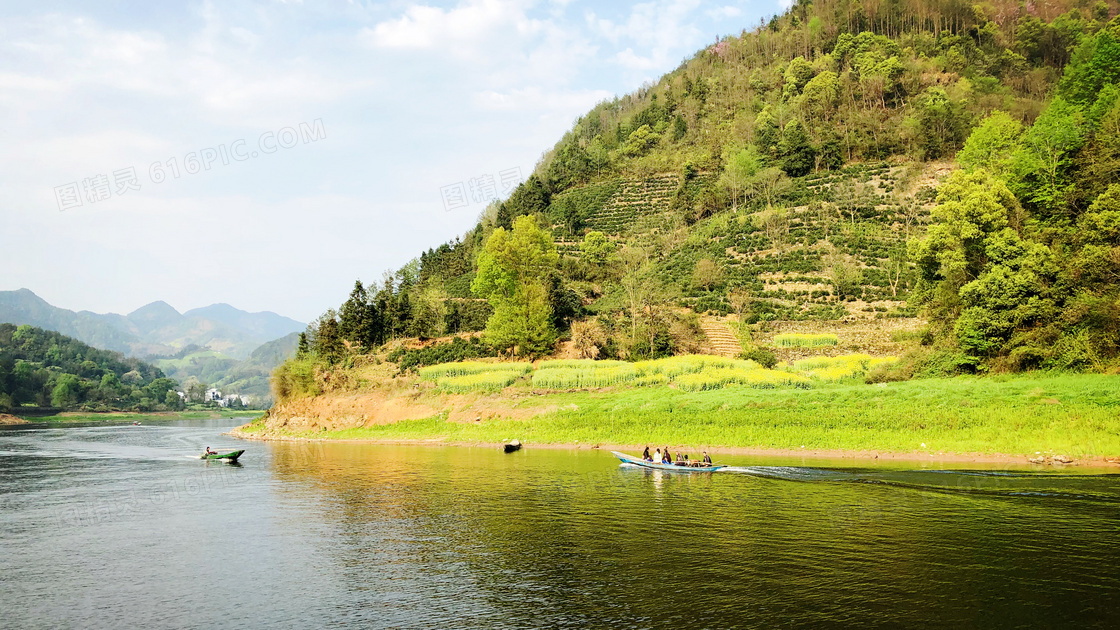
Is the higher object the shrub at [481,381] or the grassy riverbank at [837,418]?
the shrub at [481,381]

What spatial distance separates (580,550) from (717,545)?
4677 millimetres

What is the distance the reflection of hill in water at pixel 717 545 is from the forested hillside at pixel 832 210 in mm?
22774

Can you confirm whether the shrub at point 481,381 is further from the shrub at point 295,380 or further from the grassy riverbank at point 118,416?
the grassy riverbank at point 118,416

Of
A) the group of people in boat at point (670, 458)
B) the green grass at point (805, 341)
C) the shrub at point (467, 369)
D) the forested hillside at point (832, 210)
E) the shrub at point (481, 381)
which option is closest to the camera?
the group of people in boat at point (670, 458)

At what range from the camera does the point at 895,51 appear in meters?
136

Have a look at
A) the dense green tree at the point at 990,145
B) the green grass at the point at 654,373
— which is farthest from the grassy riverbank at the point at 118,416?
the dense green tree at the point at 990,145

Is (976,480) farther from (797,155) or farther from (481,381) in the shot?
(797,155)

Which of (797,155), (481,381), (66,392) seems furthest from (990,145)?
(66,392)

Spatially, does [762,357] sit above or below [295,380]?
above

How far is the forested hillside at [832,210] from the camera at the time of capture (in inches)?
1884

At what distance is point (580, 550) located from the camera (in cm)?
2258

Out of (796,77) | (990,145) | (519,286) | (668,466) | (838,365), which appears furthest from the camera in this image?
(796,77)

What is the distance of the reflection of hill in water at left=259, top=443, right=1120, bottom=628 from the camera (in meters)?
17.0

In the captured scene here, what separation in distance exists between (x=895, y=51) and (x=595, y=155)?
6628 centimetres
